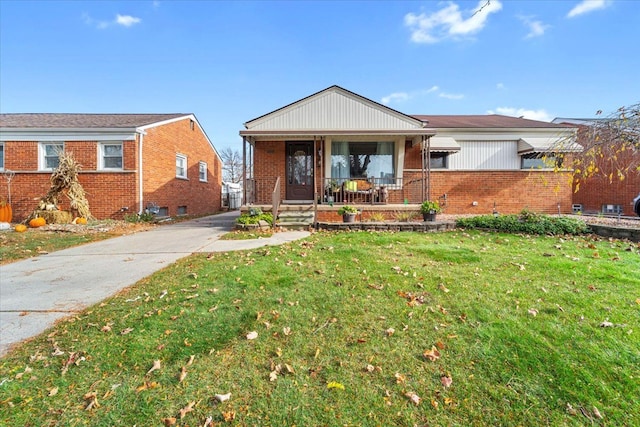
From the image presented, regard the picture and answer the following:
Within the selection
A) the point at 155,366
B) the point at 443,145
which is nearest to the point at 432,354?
the point at 155,366

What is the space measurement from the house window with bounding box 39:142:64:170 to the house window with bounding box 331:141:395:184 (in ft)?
36.0

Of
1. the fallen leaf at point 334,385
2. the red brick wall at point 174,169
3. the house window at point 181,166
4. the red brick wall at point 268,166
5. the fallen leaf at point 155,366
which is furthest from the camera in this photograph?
the house window at point 181,166

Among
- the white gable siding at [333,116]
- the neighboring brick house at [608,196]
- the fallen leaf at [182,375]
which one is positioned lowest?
the fallen leaf at [182,375]

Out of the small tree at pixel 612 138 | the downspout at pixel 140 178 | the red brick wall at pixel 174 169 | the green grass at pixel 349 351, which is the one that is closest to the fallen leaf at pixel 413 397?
the green grass at pixel 349 351

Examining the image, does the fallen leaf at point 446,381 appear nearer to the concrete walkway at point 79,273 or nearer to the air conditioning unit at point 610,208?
the concrete walkway at point 79,273

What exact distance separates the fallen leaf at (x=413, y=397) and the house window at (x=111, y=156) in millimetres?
13598

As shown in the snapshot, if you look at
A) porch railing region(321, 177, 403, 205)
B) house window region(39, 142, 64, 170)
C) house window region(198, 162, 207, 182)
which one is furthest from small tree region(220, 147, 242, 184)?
porch railing region(321, 177, 403, 205)

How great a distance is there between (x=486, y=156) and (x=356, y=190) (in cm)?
564

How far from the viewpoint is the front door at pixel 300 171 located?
1157 cm

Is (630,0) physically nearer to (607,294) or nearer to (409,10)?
(409,10)

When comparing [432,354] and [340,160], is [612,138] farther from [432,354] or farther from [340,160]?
[340,160]

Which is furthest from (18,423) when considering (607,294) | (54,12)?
(54,12)

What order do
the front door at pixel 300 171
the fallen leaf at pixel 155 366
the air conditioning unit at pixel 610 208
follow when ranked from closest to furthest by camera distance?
the fallen leaf at pixel 155 366 < the front door at pixel 300 171 < the air conditioning unit at pixel 610 208

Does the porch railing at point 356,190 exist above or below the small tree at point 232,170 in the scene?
below
